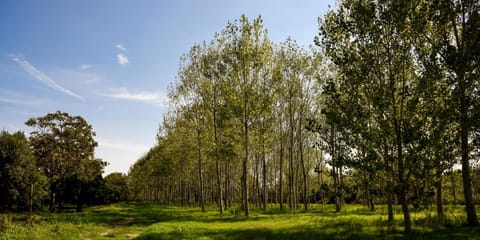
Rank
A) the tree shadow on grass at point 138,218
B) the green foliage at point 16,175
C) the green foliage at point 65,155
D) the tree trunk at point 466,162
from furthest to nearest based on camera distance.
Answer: the green foliage at point 65,155 < the green foliage at point 16,175 < the tree shadow on grass at point 138,218 < the tree trunk at point 466,162

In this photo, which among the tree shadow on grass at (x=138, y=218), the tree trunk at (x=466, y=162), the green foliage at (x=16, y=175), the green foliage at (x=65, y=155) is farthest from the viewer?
the green foliage at (x=65, y=155)

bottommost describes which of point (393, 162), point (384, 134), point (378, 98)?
point (393, 162)

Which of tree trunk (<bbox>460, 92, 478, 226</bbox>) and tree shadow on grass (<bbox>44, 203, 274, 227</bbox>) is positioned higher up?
tree trunk (<bbox>460, 92, 478, 226</bbox>)

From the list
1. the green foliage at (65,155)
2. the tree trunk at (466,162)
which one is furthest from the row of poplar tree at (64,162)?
the tree trunk at (466,162)

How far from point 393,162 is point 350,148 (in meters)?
2.69

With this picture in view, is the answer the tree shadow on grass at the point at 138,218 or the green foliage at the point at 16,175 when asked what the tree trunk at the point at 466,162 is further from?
the green foliage at the point at 16,175

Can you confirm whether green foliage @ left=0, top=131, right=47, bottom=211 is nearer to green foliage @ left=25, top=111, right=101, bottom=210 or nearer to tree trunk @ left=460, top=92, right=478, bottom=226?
green foliage @ left=25, top=111, right=101, bottom=210

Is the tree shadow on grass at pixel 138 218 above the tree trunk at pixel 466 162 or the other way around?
the other way around

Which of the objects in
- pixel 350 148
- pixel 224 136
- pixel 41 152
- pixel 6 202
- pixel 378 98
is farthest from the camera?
pixel 41 152

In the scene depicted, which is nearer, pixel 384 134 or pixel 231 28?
pixel 384 134

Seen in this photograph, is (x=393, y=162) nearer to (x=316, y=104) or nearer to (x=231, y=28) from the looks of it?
(x=231, y=28)

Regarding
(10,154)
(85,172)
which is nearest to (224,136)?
(10,154)

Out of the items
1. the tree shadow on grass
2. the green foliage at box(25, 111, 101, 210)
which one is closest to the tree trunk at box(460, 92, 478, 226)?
the tree shadow on grass

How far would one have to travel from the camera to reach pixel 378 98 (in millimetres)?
21438
